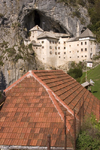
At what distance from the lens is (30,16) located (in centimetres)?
6500

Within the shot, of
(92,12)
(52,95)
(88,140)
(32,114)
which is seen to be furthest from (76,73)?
(88,140)

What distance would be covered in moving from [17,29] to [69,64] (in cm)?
2328

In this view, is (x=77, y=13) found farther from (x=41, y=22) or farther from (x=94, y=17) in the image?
(x=41, y=22)

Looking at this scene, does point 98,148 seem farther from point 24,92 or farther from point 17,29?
point 17,29

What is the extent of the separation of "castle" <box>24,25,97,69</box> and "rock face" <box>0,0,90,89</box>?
354cm

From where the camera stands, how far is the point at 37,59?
62.0 meters

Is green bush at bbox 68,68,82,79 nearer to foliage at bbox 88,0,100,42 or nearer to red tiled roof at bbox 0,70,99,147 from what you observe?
foliage at bbox 88,0,100,42

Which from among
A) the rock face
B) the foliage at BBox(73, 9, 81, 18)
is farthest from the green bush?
the foliage at BBox(73, 9, 81, 18)

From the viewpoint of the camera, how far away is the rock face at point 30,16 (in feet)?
198

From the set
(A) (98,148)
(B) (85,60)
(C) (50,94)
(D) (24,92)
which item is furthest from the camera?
(B) (85,60)

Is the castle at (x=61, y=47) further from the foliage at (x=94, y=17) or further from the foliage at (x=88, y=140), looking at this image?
the foliage at (x=88, y=140)

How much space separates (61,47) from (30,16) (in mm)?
17709

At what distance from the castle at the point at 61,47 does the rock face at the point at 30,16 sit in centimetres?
354

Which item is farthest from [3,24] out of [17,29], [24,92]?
[24,92]
